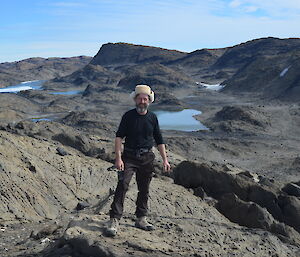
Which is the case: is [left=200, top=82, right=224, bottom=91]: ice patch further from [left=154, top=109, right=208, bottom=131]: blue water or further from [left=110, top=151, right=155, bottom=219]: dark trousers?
[left=110, top=151, right=155, bottom=219]: dark trousers

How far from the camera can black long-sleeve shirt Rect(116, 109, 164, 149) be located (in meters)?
5.77

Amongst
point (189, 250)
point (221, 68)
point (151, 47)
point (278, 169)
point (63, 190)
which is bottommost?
point (278, 169)

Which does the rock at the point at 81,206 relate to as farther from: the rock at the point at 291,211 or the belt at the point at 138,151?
the rock at the point at 291,211

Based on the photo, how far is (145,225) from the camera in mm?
6227

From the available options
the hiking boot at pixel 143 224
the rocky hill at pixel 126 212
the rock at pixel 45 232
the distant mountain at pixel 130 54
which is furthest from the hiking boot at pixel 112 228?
the distant mountain at pixel 130 54

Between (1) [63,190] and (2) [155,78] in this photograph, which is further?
(2) [155,78]

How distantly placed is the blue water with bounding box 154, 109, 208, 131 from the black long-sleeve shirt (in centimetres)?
3960

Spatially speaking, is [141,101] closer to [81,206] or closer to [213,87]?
[81,206]

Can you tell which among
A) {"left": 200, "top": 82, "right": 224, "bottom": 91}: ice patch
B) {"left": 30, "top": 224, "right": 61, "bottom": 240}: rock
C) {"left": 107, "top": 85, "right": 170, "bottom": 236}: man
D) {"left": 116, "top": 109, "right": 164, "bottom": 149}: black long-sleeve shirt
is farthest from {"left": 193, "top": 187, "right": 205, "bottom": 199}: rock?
{"left": 200, "top": 82, "right": 224, "bottom": 91}: ice patch

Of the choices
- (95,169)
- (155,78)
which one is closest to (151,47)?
(155,78)

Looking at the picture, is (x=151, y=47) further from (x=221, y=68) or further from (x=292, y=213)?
(x=292, y=213)

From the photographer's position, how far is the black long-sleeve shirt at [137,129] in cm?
577

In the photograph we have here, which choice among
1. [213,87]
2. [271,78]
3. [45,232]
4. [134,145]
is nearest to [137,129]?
[134,145]

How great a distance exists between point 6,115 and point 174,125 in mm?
22401
